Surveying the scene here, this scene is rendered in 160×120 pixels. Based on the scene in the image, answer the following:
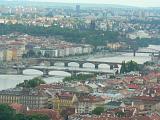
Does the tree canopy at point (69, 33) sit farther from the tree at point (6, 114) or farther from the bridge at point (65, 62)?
the tree at point (6, 114)

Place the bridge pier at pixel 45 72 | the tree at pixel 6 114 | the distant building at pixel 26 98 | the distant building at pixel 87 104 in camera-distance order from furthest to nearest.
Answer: the bridge pier at pixel 45 72 → the distant building at pixel 26 98 → the distant building at pixel 87 104 → the tree at pixel 6 114

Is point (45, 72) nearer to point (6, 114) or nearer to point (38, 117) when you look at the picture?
Answer: point (6, 114)

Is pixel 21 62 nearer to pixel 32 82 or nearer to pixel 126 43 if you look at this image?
pixel 32 82

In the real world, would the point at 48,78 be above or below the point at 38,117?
below

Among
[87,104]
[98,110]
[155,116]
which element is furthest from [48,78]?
[155,116]

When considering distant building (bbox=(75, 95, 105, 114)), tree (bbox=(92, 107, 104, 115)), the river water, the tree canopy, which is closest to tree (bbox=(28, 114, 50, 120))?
tree (bbox=(92, 107, 104, 115))

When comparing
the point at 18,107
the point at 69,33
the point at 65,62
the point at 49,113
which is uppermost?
the point at 49,113

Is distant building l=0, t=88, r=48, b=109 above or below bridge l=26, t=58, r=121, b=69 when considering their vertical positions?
above

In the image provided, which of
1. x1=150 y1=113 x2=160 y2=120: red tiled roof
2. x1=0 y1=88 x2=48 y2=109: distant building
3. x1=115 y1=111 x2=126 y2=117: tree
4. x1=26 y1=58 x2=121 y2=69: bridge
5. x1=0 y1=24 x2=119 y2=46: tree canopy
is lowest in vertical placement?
x1=0 y1=24 x2=119 y2=46: tree canopy

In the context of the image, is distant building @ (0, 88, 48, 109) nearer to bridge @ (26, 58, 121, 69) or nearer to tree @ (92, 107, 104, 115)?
tree @ (92, 107, 104, 115)

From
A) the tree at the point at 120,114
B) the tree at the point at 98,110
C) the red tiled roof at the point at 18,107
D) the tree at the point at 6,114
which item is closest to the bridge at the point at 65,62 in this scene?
the red tiled roof at the point at 18,107

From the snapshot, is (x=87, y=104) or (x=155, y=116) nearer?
(x=155, y=116)

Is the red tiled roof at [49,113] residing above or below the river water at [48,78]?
above
